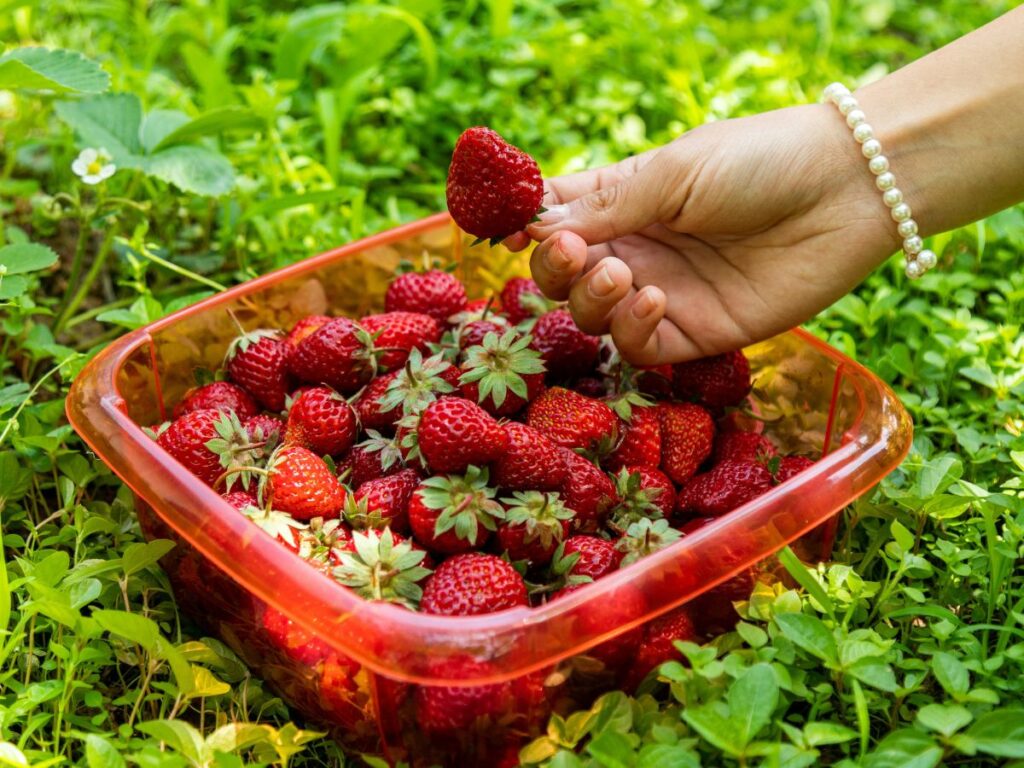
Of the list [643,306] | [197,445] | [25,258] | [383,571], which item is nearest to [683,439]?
[643,306]

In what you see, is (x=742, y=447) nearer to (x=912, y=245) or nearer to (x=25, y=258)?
(x=912, y=245)

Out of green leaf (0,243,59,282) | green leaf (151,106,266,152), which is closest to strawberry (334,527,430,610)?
green leaf (0,243,59,282)

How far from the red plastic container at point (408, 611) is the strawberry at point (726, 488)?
10 cm

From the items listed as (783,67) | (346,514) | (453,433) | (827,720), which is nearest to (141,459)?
(346,514)

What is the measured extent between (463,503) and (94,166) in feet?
3.55

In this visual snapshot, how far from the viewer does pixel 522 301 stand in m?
1.77

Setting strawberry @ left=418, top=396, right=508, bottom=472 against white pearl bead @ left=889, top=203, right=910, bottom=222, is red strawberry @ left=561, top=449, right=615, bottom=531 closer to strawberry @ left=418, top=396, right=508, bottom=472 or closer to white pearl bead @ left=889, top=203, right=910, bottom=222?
strawberry @ left=418, top=396, right=508, bottom=472

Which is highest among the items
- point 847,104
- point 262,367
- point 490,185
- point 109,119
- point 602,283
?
point 847,104

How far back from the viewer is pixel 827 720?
4.20ft

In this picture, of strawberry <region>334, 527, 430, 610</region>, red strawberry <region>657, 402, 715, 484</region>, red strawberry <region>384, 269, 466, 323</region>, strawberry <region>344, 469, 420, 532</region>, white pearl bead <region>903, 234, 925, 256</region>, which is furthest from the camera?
red strawberry <region>384, 269, 466, 323</region>

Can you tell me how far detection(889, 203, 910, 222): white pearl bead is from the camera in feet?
5.22

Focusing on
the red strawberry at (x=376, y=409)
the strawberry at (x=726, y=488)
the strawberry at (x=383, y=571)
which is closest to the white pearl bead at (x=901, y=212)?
the strawberry at (x=726, y=488)

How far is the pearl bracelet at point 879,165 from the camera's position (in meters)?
1.58

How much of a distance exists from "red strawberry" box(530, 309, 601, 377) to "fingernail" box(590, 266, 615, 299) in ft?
0.42
